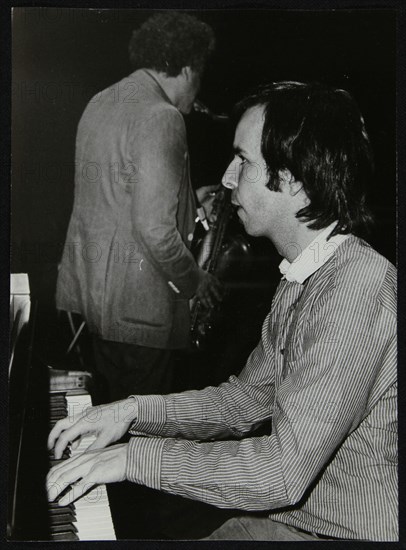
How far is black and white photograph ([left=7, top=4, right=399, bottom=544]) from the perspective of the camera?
173cm

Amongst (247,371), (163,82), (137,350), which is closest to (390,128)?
(163,82)

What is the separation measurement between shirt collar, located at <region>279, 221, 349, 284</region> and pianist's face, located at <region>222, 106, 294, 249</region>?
10 cm

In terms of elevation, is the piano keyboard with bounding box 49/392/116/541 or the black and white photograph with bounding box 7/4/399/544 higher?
the black and white photograph with bounding box 7/4/399/544

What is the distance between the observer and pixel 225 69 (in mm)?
1821

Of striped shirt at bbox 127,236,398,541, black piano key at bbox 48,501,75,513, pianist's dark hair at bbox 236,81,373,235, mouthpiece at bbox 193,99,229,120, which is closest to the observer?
striped shirt at bbox 127,236,398,541

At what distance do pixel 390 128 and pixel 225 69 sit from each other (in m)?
0.47

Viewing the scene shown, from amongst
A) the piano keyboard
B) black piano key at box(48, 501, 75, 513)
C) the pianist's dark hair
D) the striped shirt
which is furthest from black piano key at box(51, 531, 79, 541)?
the pianist's dark hair

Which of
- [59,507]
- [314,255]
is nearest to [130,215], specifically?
[314,255]

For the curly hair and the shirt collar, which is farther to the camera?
the curly hair

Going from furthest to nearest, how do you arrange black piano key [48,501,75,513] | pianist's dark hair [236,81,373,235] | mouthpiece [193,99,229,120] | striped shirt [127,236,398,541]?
1. mouthpiece [193,99,229,120]
2. pianist's dark hair [236,81,373,235]
3. black piano key [48,501,75,513]
4. striped shirt [127,236,398,541]

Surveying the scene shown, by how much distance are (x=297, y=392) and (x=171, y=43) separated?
3.21 ft

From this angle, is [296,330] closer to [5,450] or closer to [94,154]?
[94,154]

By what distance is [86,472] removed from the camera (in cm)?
149

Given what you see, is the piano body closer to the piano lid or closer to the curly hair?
the piano lid
